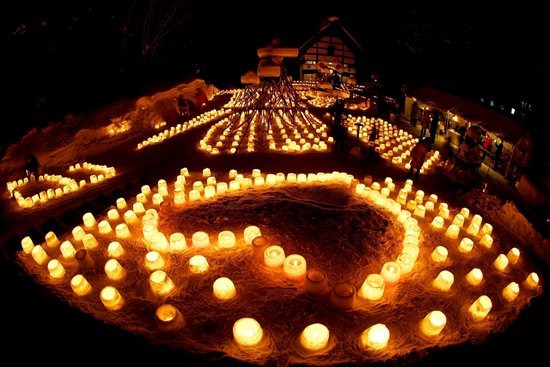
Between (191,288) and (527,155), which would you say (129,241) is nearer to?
(191,288)

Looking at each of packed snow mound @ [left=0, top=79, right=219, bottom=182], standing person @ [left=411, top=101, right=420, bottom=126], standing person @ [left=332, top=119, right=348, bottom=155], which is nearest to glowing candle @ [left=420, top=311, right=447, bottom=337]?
standing person @ [left=332, top=119, right=348, bottom=155]

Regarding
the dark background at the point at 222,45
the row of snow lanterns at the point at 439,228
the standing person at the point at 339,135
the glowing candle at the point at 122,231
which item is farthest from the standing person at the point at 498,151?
the glowing candle at the point at 122,231

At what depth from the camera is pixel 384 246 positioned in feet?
15.3

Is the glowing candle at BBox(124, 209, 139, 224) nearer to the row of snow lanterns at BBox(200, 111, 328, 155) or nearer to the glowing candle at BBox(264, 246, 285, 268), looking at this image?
the glowing candle at BBox(264, 246, 285, 268)

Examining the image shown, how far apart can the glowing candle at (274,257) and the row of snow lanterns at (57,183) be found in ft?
20.2

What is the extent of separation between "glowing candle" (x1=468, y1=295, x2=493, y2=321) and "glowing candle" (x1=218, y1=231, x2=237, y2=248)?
3.20m

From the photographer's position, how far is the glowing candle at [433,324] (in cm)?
327

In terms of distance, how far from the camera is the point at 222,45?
789 inches

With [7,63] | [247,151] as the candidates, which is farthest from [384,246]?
[7,63]

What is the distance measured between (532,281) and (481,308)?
1.12 metres

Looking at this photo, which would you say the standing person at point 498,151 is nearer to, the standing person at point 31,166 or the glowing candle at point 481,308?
the glowing candle at point 481,308

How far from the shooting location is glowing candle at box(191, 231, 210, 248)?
452cm

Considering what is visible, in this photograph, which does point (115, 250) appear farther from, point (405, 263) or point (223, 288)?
point (405, 263)

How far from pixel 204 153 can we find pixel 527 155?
8.30m
